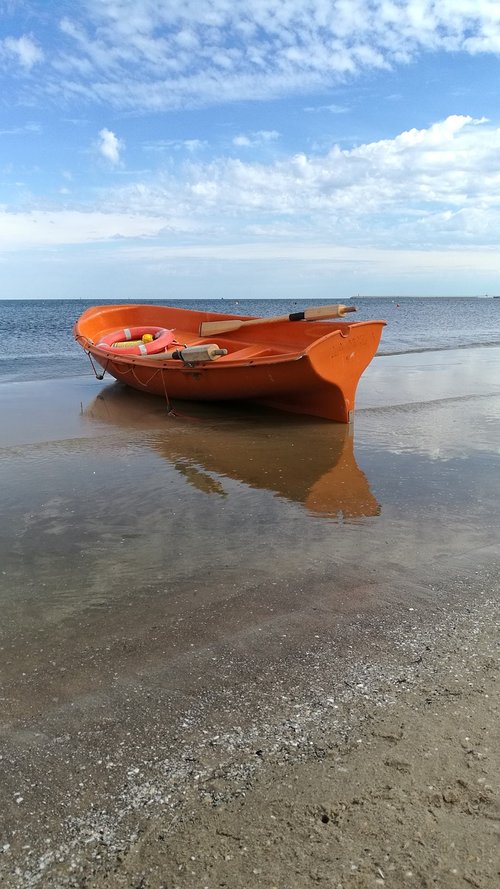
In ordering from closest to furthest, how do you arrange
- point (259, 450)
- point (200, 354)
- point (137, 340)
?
point (259, 450) → point (200, 354) → point (137, 340)

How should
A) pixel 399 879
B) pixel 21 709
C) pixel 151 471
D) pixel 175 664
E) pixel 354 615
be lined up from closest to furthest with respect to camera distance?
pixel 399 879
pixel 21 709
pixel 175 664
pixel 354 615
pixel 151 471

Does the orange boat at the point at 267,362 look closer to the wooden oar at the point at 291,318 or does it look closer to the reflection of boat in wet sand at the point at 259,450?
the wooden oar at the point at 291,318

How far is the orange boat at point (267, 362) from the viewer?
30.3ft

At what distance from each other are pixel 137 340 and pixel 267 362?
6.77 metres

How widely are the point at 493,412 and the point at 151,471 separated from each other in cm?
629

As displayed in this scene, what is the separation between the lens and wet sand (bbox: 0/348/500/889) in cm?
204

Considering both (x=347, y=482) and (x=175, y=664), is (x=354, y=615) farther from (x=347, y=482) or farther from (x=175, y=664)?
(x=347, y=482)

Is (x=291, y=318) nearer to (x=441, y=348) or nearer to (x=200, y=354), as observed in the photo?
(x=200, y=354)

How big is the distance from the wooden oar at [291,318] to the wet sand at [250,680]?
3836 mm

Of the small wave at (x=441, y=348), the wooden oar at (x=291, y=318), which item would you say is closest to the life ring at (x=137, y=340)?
the wooden oar at (x=291, y=318)

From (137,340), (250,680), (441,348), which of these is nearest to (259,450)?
(250,680)

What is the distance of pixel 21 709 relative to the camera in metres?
2.82

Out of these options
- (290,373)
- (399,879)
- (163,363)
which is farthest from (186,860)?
(163,363)

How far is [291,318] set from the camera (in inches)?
426
